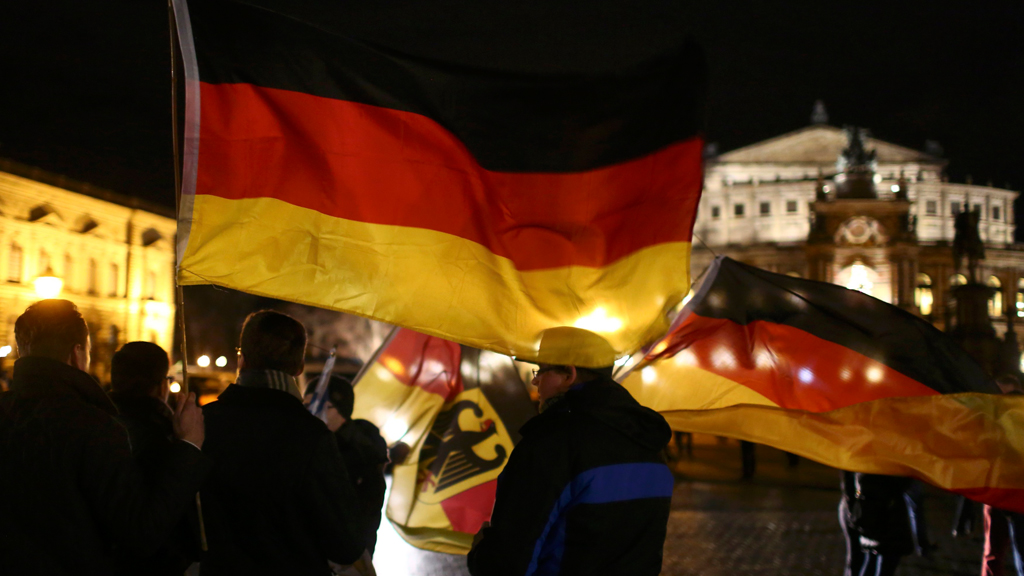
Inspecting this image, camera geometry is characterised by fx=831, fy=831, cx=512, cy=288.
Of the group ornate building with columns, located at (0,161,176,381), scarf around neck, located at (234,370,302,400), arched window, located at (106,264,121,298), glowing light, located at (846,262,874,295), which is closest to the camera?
scarf around neck, located at (234,370,302,400)

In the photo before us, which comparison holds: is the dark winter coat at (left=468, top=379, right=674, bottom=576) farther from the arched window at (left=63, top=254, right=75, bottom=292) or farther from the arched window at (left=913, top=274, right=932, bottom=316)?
the arched window at (left=913, top=274, right=932, bottom=316)

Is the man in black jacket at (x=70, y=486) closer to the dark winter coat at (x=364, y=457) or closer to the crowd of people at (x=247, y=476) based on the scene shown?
the crowd of people at (x=247, y=476)

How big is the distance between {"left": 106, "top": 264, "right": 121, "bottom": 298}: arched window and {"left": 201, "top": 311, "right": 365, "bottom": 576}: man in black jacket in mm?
52067

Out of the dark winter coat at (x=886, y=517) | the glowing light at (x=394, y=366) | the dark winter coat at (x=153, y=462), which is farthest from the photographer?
the glowing light at (x=394, y=366)

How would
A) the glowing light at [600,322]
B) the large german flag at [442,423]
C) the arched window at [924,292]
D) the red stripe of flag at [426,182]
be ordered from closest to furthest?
the red stripe of flag at [426,182]
the glowing light at [600,322]
the large german flag at [442,423]
the arched window at [924,292]

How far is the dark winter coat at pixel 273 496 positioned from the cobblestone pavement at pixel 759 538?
5.33 m

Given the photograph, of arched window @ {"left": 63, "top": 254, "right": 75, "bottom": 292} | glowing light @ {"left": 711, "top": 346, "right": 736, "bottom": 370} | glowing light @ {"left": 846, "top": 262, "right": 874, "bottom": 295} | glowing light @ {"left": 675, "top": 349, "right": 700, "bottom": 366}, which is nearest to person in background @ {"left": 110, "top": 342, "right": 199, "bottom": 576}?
glowing light @ {"left": 675, "top": 349, "right": 700, "bottom": 366}

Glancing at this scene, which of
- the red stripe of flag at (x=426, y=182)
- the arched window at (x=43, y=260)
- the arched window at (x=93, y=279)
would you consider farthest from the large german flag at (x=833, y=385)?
the arched window at (x=93, y=279)

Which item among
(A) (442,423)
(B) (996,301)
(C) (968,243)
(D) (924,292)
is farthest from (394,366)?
(B) (996,301)

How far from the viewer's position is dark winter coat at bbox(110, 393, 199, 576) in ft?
8.67

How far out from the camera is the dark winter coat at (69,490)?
2.38 metres

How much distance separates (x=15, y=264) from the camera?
41.1 meters

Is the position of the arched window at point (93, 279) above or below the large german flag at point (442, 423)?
above

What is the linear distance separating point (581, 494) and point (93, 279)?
51370 millimetres
